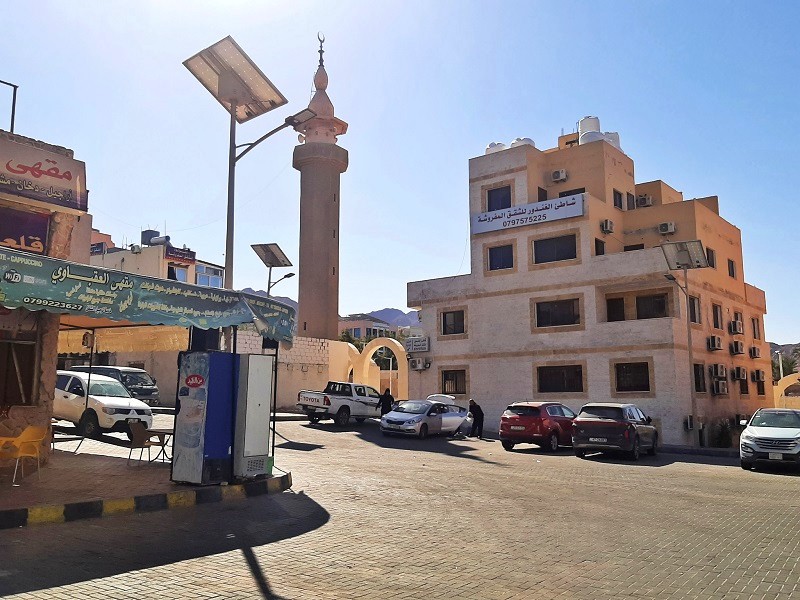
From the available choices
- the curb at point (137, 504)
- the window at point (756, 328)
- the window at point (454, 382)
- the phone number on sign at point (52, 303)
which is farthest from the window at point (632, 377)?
the phone number on sign at point (52, 303)

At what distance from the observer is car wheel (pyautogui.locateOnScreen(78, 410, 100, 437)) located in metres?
19.1

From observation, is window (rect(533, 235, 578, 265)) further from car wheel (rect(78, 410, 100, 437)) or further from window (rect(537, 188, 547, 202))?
car wheel (rect(78, 410, 100, 437))

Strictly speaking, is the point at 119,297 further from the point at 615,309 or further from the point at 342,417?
the point at 615,309

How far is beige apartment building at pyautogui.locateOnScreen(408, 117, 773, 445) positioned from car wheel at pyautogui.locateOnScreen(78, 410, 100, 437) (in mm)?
Answer: 19654

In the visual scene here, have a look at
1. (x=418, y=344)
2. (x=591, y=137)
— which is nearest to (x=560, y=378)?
(x=418, y=344)

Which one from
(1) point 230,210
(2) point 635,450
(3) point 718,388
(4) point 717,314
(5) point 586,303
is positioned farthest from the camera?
(4) point 717,314

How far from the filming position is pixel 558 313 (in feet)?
107

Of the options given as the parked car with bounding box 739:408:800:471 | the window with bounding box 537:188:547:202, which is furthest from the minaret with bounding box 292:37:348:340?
the parked car with bounding box 739:408:800:471

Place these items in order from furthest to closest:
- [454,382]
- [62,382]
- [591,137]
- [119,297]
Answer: [591,137] < [454,382] < [62,382] < [119,297]

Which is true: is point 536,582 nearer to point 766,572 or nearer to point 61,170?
point 766,572

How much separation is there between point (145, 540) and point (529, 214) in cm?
2848

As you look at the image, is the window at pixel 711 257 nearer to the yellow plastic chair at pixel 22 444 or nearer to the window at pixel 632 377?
the window at pixel 632 377

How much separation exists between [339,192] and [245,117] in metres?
41.3

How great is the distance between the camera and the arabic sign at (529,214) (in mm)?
32281
